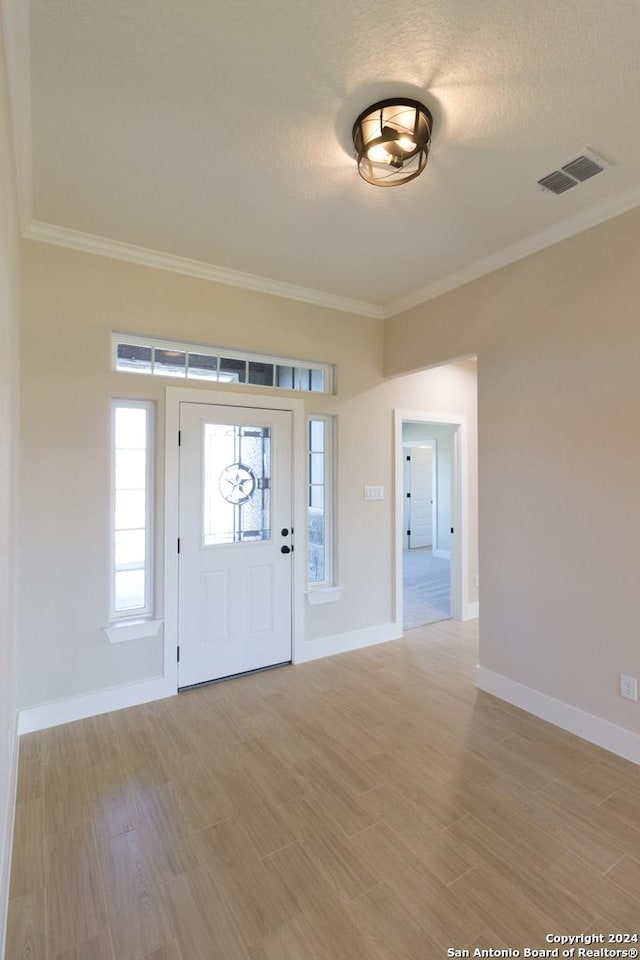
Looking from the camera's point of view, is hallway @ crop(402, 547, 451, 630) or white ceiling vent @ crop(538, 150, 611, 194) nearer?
white ceiling vent @ crop(538, 150, 611, 194)

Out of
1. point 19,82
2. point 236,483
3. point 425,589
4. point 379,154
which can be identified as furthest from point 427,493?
point 19,82

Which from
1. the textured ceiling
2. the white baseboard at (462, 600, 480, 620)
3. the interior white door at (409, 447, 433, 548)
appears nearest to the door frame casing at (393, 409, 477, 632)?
the white baseboard at (462, 600, 480, 620)

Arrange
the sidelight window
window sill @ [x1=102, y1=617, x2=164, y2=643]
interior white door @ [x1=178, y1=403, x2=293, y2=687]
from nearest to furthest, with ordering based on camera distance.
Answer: window sill @ [x1=102, y1=617, x2=164, y2=643]
the sidelight window
interior white door @ [x1=178, y1=403, x2=293, y2=687]

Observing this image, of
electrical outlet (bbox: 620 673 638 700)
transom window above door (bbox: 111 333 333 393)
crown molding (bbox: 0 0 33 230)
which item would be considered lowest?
electrical outlet (bbox: 620 673 638 700)

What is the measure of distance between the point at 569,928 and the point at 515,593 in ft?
5.60

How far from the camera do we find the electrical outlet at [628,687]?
2.34 m

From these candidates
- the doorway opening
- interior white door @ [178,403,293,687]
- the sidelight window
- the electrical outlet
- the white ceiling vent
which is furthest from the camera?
the doorway opening

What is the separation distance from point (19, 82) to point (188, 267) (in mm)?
1480

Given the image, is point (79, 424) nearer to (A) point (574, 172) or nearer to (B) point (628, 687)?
(A) point (574, 172)

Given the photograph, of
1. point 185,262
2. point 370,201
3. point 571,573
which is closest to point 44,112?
point 185,262

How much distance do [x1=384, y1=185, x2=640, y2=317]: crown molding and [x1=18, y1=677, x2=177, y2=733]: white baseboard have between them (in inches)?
137

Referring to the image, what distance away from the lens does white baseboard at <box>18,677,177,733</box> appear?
8.58 ft

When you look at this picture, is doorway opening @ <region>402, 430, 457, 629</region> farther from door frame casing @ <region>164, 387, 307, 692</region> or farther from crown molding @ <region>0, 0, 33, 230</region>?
crown molding @ <region>0, 0, 33, 230</region>

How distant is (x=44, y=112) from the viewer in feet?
5.91
